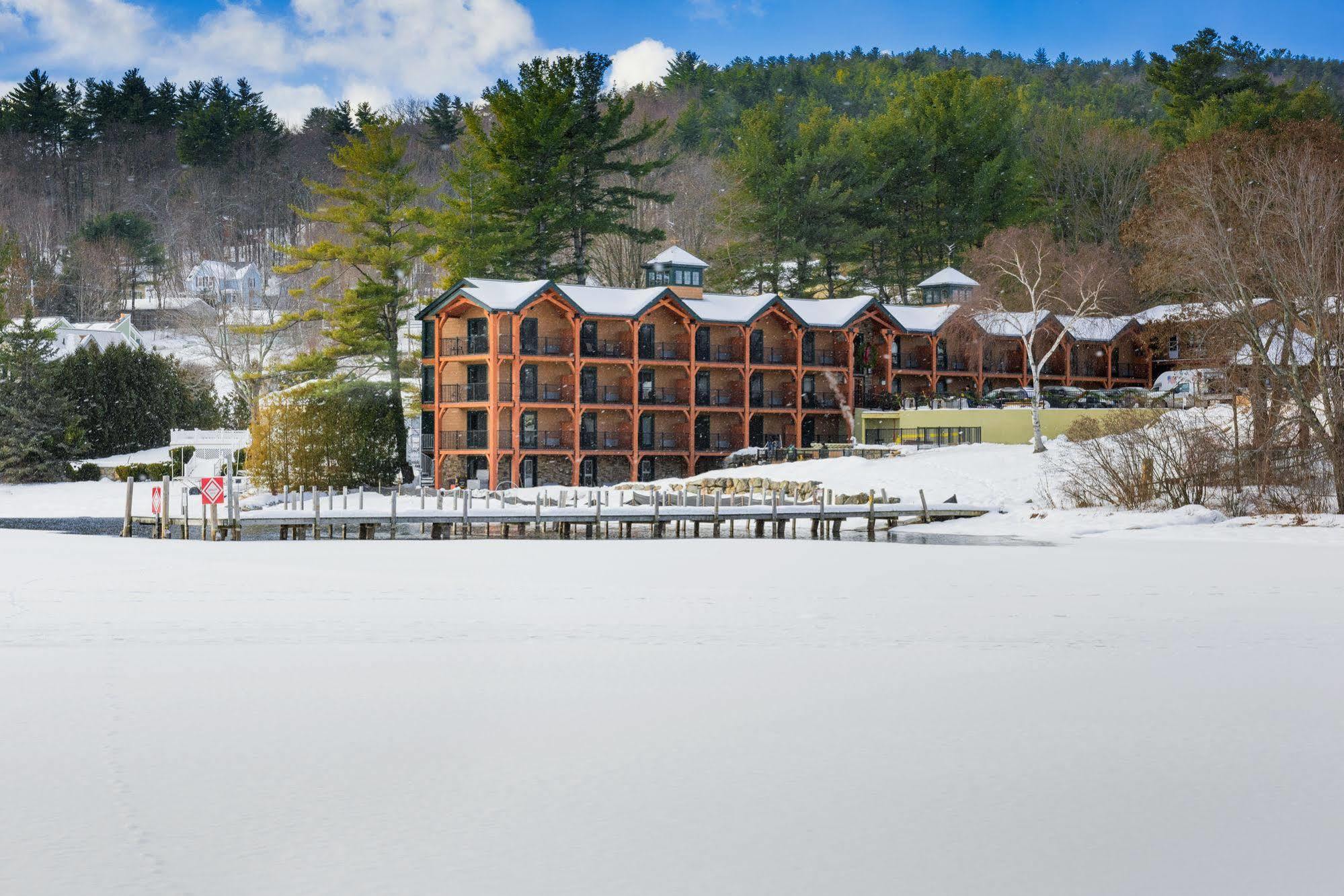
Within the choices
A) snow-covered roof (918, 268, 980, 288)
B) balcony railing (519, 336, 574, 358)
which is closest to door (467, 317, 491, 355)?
balcony railing (519, 336, 574, 358)

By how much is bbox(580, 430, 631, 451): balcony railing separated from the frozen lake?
3527cm

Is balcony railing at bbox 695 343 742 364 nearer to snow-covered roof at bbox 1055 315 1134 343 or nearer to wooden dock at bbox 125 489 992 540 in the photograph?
wooden dock at bbox 125 489 992 540

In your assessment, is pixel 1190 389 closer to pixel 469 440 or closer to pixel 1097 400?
pixel 1097 400

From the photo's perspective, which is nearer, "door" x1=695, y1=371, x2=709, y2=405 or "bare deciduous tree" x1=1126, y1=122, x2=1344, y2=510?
"bare deciduous tree" x1=1126, y1=122, x2=1344, y2=510

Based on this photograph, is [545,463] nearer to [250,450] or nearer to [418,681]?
[250,450]

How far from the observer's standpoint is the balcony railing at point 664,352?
2384 inches

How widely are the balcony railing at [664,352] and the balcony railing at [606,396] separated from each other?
1794mm

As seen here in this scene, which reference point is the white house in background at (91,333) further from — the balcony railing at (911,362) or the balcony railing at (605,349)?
the balcony railing at (911,362)

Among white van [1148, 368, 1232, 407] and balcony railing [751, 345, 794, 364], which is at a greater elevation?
balcony railing [751, 345, 794, 364]

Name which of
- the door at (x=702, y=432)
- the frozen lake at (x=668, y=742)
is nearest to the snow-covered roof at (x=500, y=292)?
the door at (x=702, y=432)

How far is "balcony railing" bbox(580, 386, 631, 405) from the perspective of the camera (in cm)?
5866

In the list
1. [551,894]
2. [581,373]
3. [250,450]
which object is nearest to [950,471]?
[581,373]

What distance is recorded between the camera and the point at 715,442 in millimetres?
61969

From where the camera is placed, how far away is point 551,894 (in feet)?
26.3
